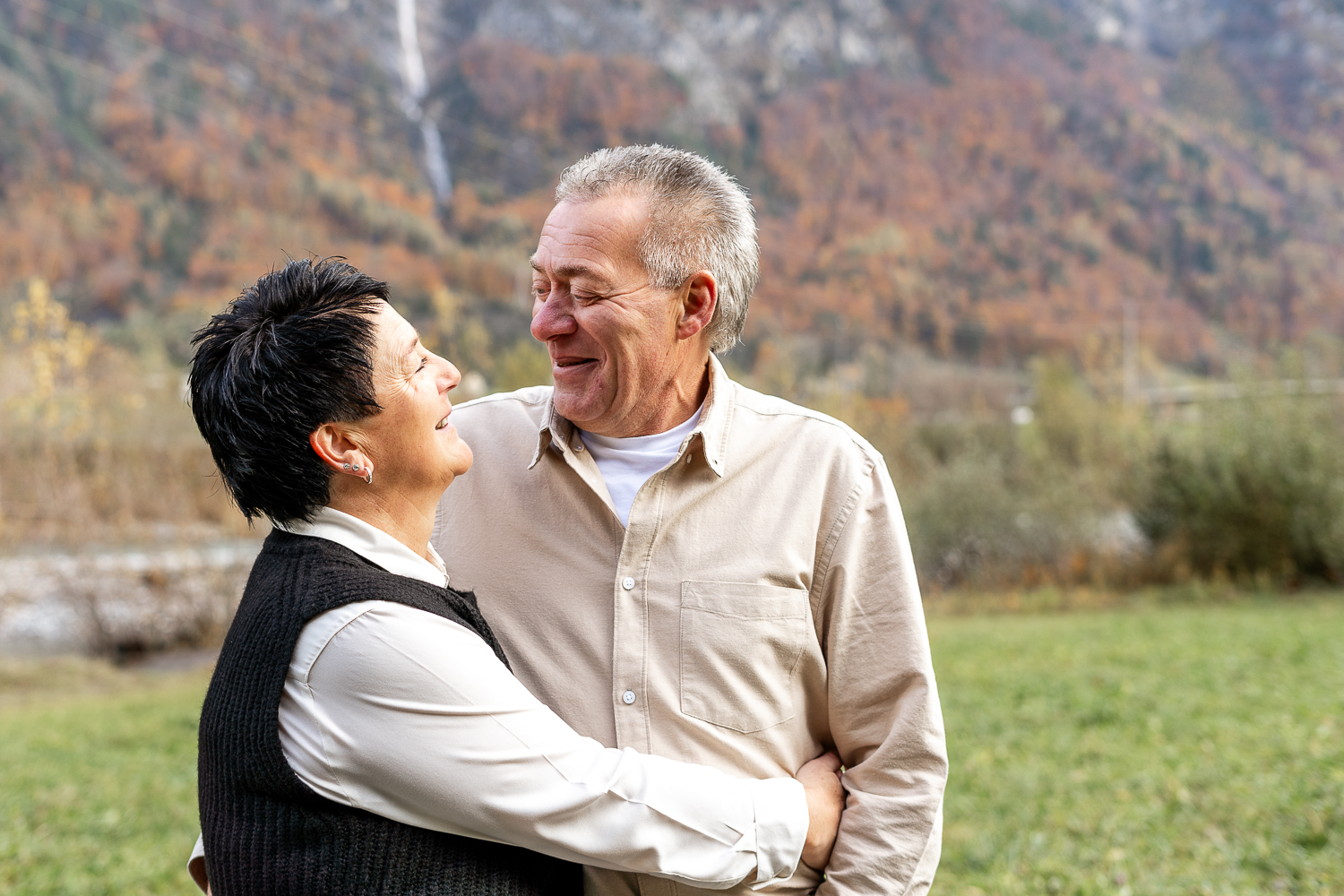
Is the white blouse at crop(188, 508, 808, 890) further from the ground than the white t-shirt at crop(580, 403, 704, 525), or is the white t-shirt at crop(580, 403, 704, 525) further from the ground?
the white t-shirt at crop(580, 403, 704, 525)

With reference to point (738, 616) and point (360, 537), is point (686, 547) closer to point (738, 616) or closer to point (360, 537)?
point (738, 616)

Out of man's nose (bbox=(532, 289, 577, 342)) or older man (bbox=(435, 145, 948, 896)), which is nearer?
older man (bbox=(435, 145, 948, 896))

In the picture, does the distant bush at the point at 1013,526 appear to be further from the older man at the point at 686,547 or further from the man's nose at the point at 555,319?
the man's nose at the point at 555,319

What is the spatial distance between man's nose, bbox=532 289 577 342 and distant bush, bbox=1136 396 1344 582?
1481cm

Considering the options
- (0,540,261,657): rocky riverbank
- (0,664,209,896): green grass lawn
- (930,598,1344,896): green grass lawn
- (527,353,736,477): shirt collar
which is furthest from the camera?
(0,540,261,657): rocky riverbank

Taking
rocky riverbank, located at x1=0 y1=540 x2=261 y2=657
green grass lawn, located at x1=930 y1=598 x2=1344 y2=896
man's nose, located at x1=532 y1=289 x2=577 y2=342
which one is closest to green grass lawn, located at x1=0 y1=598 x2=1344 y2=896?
green grass lawn, located at x1=930 y1=598 x2=1344 y2=896

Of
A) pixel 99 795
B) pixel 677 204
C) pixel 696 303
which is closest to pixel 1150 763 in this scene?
pixel 696 303

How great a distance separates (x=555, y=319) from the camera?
6.69 ft

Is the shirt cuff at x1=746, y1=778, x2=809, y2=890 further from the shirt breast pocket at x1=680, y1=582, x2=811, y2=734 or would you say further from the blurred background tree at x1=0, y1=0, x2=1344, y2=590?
the blurred background tree at x1=0, y1=0, x2=1344, y2=590

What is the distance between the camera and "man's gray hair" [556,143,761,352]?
204 centimetres

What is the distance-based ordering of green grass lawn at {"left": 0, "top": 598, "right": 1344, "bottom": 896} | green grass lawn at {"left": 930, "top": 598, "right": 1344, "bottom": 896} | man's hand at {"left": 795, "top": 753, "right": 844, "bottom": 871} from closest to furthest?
man's hand at {"left": 795, "top": 753, "right": 844, "bottom": 871} < green grass lawn at {"left": 930, "top": 598, "right": 1344, "bottom": 896} < green grass lawn at {"left": 0, "top": 598, "right": 1344, "bottom": 896}

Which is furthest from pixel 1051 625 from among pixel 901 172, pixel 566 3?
pixel 566 3

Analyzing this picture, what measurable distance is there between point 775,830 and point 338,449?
2.95ft

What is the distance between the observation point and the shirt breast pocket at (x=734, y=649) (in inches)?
74.2
